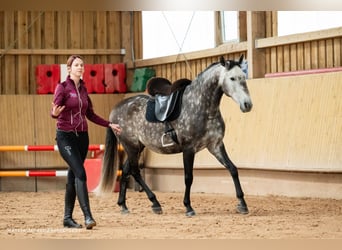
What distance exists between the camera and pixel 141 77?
13570mm

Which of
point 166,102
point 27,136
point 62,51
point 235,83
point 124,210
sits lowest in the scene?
point 124,210

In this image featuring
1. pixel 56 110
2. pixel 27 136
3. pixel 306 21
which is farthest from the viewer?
pixel 27 136

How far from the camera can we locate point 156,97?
31.1ft

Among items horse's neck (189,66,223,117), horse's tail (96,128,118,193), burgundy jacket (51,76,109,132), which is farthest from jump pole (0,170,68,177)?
burgundy jacket (51,76,109,132)

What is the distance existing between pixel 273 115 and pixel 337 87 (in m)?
1.26

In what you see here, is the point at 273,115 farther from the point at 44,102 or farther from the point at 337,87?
the point at 44,102

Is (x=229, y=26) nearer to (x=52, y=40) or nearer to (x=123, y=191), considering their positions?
(x=52, y=40)

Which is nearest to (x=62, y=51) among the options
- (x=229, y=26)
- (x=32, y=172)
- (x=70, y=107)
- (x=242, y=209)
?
(x=32, y=172)

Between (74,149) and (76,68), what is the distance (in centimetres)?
73

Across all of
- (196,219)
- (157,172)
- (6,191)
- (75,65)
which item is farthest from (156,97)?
(6,191)

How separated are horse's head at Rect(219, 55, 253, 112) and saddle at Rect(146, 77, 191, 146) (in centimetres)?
67

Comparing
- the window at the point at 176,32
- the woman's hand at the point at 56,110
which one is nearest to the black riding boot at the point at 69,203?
the woman's hand at the point at 56,110

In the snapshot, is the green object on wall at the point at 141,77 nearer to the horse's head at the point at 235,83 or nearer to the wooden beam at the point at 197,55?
the wooden beam at the point at 197,55

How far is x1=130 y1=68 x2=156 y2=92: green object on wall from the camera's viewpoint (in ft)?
44.4
